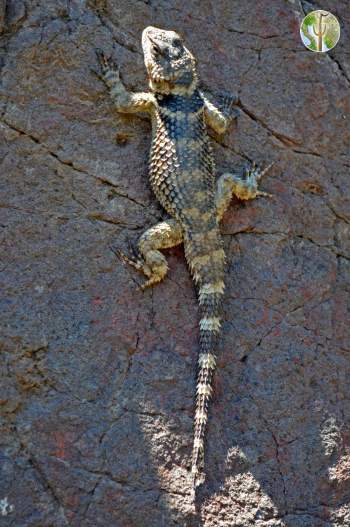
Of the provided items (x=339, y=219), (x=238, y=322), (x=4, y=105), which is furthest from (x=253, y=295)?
(x=4, y=105)

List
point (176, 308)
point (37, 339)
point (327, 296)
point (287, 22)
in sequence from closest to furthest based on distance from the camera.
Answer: point (37, 339), point (176, 308), point (327, 296), point (287, 22)

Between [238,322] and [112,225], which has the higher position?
[112,225]

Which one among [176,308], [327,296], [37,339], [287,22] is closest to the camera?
[37,339]

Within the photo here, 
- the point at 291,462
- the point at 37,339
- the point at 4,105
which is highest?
the point at 4,105

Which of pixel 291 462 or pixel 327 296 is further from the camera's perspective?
pixel 327 296

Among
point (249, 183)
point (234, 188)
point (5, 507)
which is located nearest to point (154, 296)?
point (234, 188)

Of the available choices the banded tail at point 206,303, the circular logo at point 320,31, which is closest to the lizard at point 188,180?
the banded tail at point 206,303

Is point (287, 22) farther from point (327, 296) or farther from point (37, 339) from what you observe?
point (37, 339)
